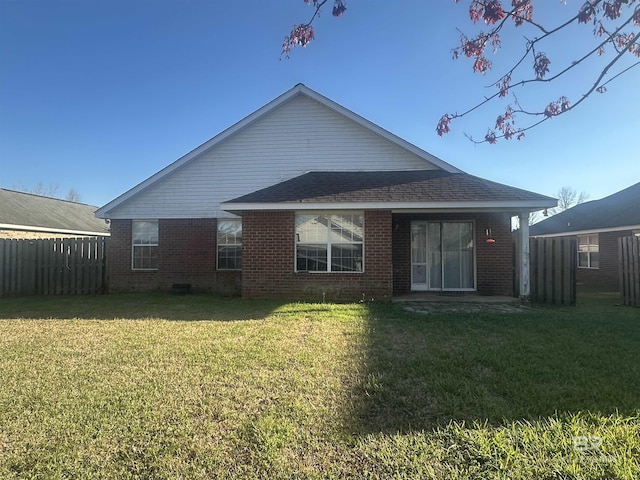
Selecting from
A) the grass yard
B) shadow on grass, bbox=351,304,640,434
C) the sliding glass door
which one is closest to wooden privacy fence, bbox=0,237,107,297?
the grass yard

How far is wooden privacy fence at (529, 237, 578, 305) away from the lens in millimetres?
9914

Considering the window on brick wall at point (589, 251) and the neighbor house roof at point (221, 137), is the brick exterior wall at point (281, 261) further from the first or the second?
the window on brick wall at point (589, 251)

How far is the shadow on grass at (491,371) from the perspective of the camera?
343 cm

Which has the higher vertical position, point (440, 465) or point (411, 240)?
point (411, 240)

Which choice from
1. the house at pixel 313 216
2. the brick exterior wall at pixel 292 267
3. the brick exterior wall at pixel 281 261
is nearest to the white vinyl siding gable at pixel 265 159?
the house at pixel 313 216

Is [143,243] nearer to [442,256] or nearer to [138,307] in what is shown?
[138,307]

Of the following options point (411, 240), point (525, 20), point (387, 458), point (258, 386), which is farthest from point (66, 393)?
point (411, 240)

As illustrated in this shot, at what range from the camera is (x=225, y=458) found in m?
2.70

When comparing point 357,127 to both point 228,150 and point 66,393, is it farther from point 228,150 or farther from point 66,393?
point 66,393

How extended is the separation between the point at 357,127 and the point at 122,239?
29.9 ft

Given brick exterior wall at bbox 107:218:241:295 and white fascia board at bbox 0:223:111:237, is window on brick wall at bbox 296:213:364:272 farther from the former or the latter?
white fascia board at bbox 0:223:111:237

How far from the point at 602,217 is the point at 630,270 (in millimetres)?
8078

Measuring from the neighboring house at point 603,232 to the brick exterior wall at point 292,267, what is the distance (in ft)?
34.4

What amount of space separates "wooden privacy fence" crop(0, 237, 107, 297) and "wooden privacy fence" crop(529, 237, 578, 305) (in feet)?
46.1
